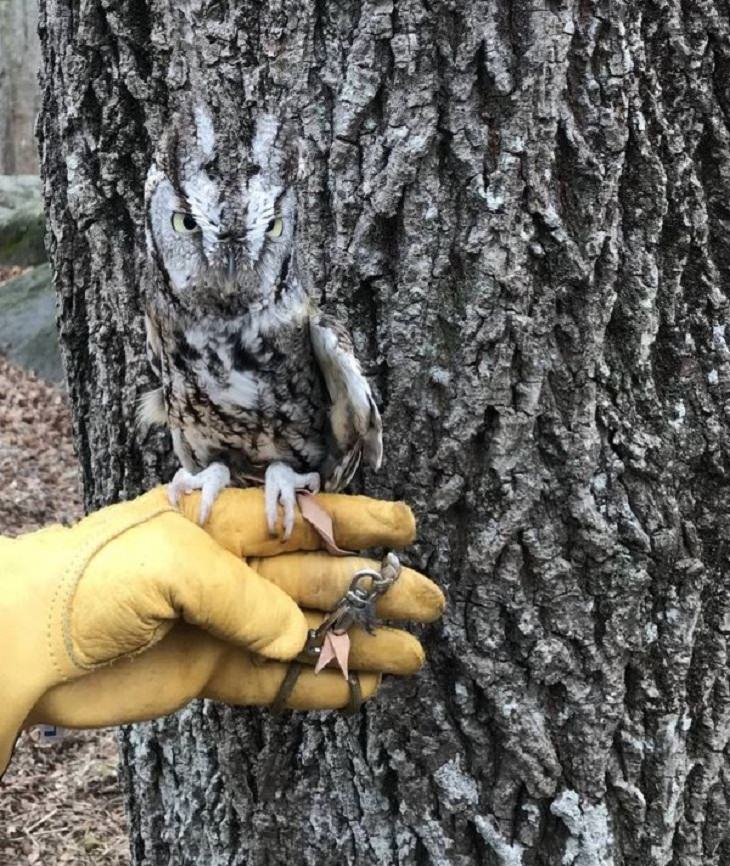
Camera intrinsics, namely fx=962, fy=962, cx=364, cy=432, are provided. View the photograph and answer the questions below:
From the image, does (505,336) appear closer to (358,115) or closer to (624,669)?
(358,115)

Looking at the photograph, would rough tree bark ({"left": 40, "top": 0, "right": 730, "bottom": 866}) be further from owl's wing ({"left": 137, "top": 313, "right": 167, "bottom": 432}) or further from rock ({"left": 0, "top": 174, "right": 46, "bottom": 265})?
rock ({"left": 0, "top": 174, "right": 46, "bottom": 265})

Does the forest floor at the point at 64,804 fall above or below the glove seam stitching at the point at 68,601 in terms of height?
Result: below

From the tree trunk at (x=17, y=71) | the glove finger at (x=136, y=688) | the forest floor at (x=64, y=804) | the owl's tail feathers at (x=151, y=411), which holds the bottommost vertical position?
the forest floor at (x=64, y=804)

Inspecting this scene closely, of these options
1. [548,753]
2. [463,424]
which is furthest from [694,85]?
[548,753]

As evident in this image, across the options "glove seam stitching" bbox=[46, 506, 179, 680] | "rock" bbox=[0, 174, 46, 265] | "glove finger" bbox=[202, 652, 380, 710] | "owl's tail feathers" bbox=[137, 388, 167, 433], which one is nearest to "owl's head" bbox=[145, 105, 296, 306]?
"owl's tail feathers" bbox=[137, 388, 167, 433]

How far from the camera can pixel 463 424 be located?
1647 mm

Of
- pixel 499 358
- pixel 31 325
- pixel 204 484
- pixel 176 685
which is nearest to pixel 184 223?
pixel 204 484

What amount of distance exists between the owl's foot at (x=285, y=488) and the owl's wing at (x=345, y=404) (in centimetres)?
6

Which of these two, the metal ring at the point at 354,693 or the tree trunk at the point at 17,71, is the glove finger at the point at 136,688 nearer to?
the metal ring at the point at 354,693

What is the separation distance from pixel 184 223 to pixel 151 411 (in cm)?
44

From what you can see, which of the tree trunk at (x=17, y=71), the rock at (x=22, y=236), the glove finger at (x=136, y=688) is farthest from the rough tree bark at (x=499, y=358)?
the tree trunk at (x=17, y=71)

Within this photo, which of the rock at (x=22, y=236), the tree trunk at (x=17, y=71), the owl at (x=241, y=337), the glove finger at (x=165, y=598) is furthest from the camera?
the tree trunk at (x=17, y=71)

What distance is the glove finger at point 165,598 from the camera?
1.37m

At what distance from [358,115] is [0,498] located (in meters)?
4.56
